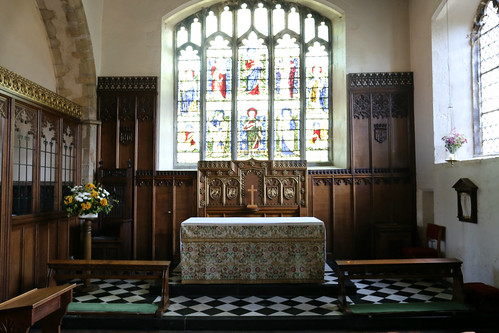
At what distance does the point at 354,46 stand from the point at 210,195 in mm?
4495

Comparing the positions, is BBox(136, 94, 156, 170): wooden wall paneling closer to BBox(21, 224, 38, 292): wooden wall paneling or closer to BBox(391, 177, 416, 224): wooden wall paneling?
BBox(21, 224, 38, 292): wooden wall paneling

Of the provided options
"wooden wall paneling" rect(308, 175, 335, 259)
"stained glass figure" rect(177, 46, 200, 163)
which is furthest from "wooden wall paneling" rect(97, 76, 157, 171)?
"wooden wall paneling" rect(308, 175, 335, 259)

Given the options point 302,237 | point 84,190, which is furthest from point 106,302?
point 302,237

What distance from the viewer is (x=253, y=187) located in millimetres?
8172

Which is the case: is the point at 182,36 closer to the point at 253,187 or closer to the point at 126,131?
the point at 126,131

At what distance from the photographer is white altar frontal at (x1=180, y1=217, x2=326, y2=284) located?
6062 mm

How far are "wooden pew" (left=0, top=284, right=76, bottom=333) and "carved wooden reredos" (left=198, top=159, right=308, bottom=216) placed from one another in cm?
461

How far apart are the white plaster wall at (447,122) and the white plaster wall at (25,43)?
7.64 metres

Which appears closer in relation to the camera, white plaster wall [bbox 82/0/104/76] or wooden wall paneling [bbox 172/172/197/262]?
white plaster wall [bbox 82/0/104/76]

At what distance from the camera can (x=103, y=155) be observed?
8.46 m

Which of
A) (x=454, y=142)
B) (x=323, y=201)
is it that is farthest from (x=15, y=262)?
(x=454, y=142)

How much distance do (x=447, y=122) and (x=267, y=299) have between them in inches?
188

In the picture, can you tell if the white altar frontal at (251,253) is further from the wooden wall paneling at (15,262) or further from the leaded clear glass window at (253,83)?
the leaded clear glass window at (253,83)

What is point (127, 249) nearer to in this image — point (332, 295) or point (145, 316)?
point (145, 316)
